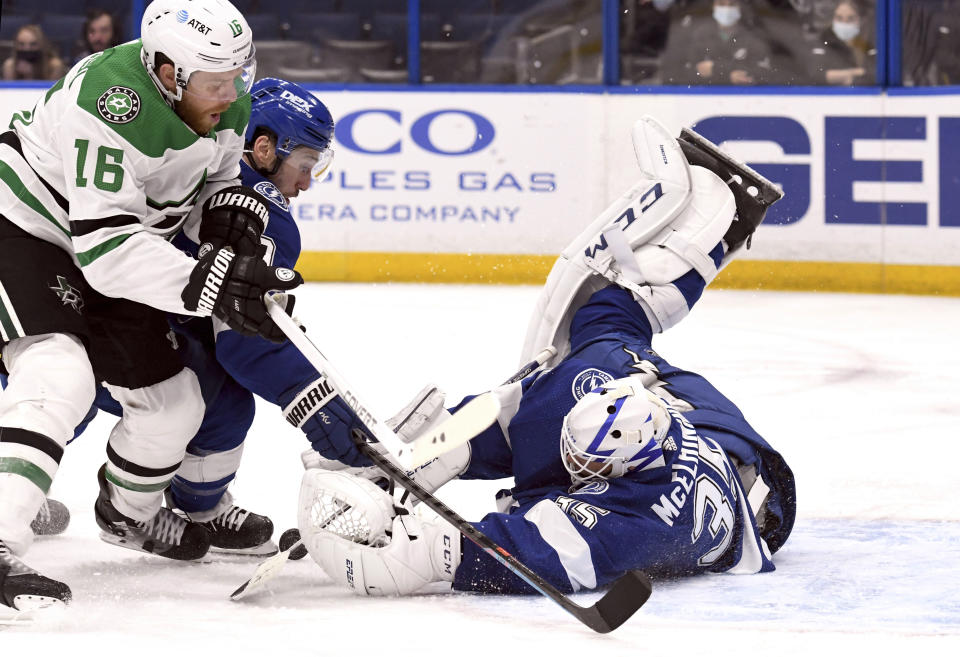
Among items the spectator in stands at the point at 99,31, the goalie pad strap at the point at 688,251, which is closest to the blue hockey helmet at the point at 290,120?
the goalie pad strap at the point at 688,251

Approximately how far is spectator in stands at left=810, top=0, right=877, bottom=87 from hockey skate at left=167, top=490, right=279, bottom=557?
4.57 m

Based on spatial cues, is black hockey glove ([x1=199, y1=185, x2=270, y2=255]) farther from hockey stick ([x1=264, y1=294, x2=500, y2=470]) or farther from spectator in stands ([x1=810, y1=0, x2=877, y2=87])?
spectator in stands ([x1=810, y1=0, x2=877, y2=87])

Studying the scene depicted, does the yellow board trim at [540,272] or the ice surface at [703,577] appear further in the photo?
the yellow board trim at [540,272]

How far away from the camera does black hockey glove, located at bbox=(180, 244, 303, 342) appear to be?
7.98ft

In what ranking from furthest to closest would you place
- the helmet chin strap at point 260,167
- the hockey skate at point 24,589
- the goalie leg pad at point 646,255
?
1. the goalie leg pad at point 646,255
2. the helmet chin strap at point 260,167
3. the hockey skate at point 24,589

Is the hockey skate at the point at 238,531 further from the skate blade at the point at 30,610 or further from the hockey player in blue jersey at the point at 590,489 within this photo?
the skate blade at the point at 30,610

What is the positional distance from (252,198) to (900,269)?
4.57 m

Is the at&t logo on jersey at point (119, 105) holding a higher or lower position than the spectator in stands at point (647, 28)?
higher

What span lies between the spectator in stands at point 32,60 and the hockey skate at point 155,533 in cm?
491

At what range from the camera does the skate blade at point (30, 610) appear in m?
2.25

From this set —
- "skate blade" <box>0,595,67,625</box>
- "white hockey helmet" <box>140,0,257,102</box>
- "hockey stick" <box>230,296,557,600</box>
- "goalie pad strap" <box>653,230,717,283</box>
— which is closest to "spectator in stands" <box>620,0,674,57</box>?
"goalie pad strap" <box>653,230,717,283</box>

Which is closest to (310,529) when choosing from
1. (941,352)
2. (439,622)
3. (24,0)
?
(439,622)

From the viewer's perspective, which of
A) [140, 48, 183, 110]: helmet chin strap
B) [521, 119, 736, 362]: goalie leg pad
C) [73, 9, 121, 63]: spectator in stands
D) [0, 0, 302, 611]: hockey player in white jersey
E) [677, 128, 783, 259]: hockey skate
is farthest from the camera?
[73, 9, 121, 63]: spectator in stands

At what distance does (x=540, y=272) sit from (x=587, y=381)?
4324 millimetres
